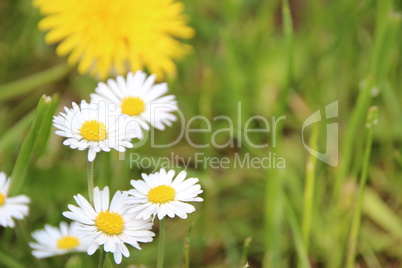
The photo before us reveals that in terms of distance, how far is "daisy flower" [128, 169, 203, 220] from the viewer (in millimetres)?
627

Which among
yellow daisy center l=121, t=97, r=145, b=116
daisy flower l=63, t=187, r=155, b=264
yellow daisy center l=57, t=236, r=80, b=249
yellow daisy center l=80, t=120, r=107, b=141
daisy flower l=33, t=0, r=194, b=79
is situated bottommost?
yellow daisy center l=57, t=236, r=80, b=249

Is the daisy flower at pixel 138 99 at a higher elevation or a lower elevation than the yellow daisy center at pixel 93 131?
higher

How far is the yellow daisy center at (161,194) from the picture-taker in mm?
641

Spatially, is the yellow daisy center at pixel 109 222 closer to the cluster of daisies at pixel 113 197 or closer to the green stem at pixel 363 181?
the cluster of daisies at pixel 113 197

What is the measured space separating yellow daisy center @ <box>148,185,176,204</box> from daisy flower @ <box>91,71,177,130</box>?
12 cm

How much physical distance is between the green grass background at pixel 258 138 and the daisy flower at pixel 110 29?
0.27 ft

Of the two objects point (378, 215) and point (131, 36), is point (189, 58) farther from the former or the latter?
point (378, 215)

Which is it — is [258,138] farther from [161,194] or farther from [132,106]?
[161,194]

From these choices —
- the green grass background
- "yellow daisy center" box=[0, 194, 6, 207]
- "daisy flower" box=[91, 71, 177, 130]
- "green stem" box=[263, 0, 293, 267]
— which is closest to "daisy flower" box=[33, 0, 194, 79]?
the green grass background

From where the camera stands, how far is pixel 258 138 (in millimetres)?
1289

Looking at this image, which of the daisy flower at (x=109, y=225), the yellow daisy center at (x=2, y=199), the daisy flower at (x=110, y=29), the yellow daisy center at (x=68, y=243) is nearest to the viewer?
the daisy flower at (x=109, y=225)

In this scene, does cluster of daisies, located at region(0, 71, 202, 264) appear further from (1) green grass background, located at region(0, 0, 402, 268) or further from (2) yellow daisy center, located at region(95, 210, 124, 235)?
(1) green grass background, located at region(0, 0, 402, 268)

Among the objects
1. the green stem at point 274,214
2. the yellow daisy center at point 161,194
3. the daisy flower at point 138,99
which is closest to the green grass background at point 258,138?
the green stem at point 274,214

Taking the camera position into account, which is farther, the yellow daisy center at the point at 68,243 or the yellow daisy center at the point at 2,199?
the yellow daisy center at the point at 68,243
